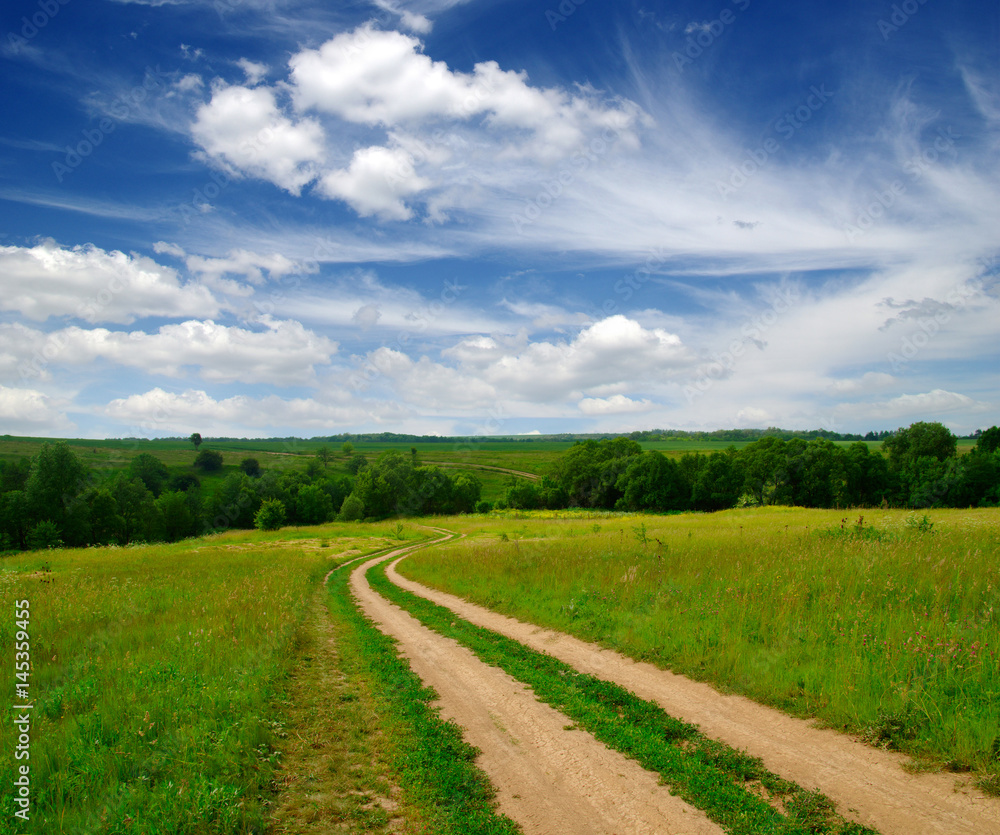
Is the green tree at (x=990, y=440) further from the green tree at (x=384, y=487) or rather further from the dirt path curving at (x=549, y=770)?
the dirt path curving at (x=549, y=770)

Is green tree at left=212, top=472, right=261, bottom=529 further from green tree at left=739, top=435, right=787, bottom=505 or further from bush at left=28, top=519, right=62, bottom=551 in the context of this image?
green tree at left=739, top=435, right=787, bottom=505

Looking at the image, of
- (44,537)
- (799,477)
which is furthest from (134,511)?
(799,477)

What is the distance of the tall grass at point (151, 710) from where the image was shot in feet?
16.0

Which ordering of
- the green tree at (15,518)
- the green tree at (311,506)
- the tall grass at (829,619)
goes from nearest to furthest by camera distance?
1. the tall grass at (829,619)
2. the green tree at (15,518)
3. the green tree at (311,506)

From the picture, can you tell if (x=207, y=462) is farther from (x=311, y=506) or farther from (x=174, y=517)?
(x=311, y=506)

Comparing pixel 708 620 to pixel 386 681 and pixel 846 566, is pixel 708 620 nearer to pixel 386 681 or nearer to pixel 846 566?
pixel 846 566

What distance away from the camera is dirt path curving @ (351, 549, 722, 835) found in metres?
4.71

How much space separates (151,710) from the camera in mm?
6980

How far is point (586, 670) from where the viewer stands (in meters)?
9.15

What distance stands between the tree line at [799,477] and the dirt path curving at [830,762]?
230ft

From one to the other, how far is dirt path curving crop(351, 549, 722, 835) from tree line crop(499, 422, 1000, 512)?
7140cm

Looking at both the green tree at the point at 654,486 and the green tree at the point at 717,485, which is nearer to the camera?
the green tree at the point at 717,485

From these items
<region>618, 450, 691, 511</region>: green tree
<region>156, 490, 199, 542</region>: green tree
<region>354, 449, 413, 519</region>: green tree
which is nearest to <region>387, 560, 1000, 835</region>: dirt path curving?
<region>618, 450, 691, 511</region>: green tree

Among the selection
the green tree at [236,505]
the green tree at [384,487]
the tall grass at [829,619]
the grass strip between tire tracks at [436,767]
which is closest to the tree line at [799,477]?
the green tree at [384,487]
